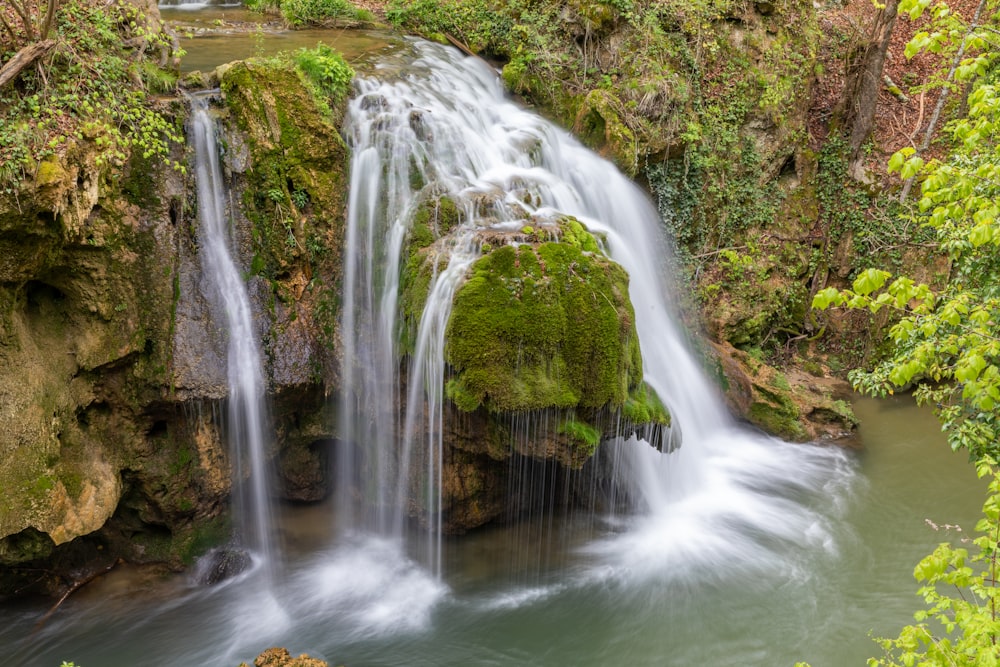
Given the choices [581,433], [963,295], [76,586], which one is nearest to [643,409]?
[581,433]

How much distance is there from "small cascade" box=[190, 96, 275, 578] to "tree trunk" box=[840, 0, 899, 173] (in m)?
11.1

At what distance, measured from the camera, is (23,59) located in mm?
5758

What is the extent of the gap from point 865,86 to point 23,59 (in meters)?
12.9

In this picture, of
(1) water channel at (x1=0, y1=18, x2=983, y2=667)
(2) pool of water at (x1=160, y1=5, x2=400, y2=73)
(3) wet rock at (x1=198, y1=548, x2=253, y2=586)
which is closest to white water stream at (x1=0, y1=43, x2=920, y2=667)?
(1) water channel at (x1=0, y1=18, x2=983, y2=667)

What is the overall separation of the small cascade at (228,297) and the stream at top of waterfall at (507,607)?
4.82ft

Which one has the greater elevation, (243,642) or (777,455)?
(777,455)

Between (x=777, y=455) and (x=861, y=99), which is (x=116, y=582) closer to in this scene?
(x=777, y=455)

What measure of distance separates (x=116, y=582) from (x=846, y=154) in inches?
531

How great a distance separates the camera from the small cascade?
23.1 feet

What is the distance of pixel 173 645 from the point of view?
21.1ft

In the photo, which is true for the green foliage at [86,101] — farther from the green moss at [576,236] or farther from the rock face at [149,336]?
the green moss at [576,236]

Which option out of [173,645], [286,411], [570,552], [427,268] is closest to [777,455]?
[570,552]

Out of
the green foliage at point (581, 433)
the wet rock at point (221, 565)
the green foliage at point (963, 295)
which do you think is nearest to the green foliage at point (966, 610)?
the green foliage at point (963, 295)

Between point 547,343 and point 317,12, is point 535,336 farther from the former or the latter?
point 317,12
